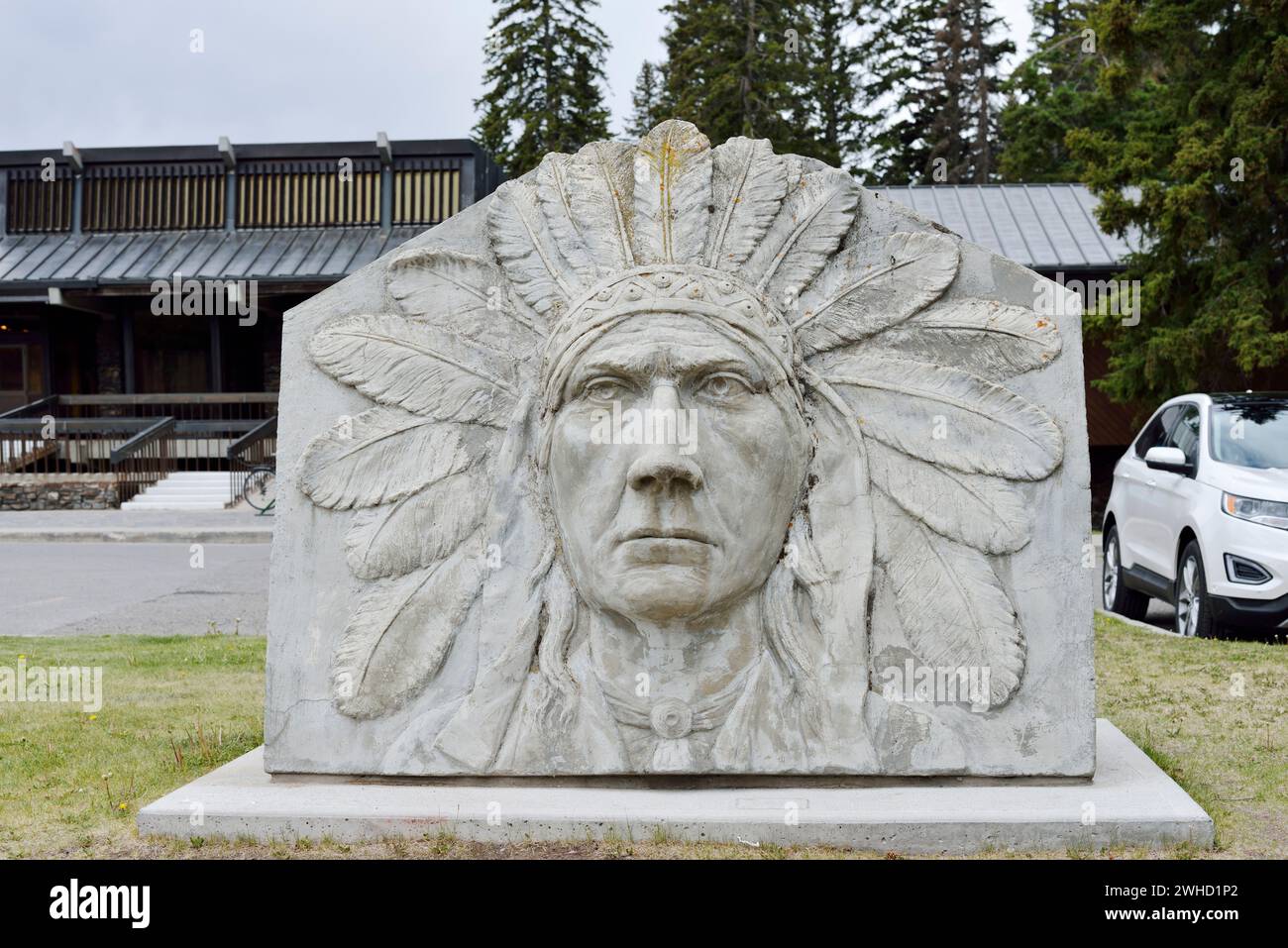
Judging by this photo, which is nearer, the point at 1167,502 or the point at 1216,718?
the point at 1216,718

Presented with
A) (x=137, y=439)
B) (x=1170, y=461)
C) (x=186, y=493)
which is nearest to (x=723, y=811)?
(x=1170, y=461)

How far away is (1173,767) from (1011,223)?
54.4 feet

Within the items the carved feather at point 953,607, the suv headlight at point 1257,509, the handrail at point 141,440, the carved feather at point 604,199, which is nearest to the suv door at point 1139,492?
the suv headlight at point 1257,509

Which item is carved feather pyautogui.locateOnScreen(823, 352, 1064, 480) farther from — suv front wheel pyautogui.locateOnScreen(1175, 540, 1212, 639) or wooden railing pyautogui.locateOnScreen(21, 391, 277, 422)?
wooden railing pyautogui.locateOnScreen(21, 391, 277, 422)

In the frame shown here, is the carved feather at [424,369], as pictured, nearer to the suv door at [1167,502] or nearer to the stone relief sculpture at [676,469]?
the stone relief sculpture at [676,469]

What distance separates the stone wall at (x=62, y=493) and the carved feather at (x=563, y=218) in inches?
660

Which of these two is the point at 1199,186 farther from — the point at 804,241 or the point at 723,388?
the point at 723,388

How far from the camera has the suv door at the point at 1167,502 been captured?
311 inches

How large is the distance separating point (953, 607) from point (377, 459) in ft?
6.03

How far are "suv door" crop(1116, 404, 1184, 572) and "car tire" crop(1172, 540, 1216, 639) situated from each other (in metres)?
0.47

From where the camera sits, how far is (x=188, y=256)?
21750 mm

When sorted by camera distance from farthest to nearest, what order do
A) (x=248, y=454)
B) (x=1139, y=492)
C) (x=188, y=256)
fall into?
(x=188, y=256) < (x=248, y=454) < (x=1139, y=492)
